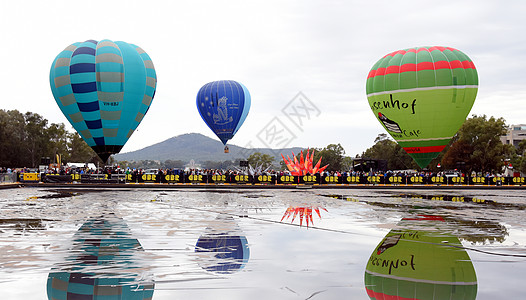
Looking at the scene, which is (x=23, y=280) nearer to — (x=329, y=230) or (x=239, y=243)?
(x=239, y=243)

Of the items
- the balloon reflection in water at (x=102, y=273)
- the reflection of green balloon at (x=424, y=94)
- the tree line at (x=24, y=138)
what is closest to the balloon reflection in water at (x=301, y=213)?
the balloon reflection in water at (x=102, y=273)

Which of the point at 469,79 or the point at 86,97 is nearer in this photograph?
the point at 469,79

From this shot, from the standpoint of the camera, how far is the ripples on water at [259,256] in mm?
7832

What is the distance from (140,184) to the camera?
4366 centimetres

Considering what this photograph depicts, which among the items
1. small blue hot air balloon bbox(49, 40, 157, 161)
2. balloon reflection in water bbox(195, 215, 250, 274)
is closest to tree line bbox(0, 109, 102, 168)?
small blue hot air balloon bbox(49, 40, 157, 161)

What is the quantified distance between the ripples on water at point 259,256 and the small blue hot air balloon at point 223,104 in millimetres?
41252

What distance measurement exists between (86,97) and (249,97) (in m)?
25.3

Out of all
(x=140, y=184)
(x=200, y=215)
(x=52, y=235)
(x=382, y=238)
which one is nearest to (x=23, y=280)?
(x=52, y=235)

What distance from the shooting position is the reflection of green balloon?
1422 inches

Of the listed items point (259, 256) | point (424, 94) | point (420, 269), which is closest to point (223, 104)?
point (424, 94)

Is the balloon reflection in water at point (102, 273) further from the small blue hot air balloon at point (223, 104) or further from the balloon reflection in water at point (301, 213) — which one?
the small blue hot air balloon at point (223, 104)

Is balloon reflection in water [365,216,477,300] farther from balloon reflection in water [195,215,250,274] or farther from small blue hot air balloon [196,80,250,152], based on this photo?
small blue hot air balloon [196,80,250,152]

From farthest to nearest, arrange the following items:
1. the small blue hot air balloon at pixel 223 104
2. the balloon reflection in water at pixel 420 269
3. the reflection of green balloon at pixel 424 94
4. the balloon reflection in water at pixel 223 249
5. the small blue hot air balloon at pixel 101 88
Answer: the small blue hot air balloon at pixel 223 104 → the small blue hot air balloon at pixel 101 88 → the reflection of green balloon at pixel 424 94 → the balloon reflection in water at pixel 223 249 → the balloon reflection in water at pixel 420 269

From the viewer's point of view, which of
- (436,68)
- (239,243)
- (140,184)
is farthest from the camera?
(140,184)
